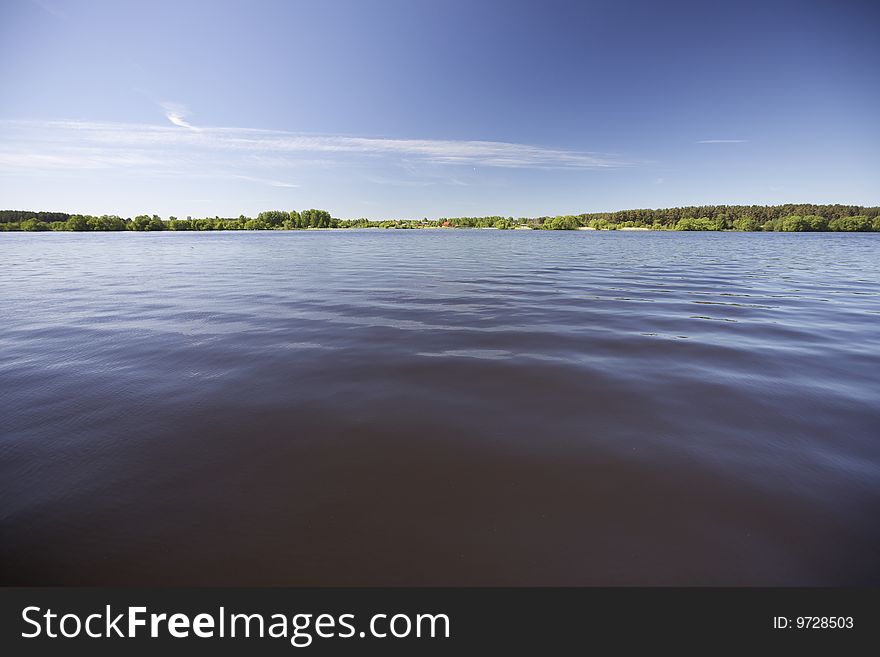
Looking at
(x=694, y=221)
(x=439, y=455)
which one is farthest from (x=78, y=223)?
(x=694, y=221)

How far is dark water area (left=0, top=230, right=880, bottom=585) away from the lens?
2785 mm

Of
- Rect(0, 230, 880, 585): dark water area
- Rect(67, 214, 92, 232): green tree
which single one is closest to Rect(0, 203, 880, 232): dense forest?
Rect(67, 214, 92, 232): green tree

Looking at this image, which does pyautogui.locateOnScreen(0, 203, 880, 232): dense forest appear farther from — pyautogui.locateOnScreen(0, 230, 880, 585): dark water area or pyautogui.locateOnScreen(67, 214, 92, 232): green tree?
pyautogui.locateOnScreen(0, 230, 880, 585): dark water area

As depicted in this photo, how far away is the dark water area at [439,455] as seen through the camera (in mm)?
2785

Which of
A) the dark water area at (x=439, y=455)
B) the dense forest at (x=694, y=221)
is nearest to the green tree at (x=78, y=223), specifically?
the dense forest at (x=694, y=221)

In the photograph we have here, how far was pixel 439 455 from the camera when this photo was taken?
4.09 m

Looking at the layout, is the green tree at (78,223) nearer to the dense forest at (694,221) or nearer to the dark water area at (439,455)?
the dense forest at (694,221)

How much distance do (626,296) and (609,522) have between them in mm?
12965

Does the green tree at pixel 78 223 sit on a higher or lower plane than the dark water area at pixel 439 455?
higher

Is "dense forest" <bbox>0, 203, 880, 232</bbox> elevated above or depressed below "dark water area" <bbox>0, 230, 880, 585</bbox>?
above

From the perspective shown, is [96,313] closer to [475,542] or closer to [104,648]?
[104,648]

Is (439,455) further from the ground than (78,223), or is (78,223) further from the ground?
(78,223)

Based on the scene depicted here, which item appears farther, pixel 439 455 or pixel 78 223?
pixel 78 223

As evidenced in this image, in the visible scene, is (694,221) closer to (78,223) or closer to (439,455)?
(439,455)
